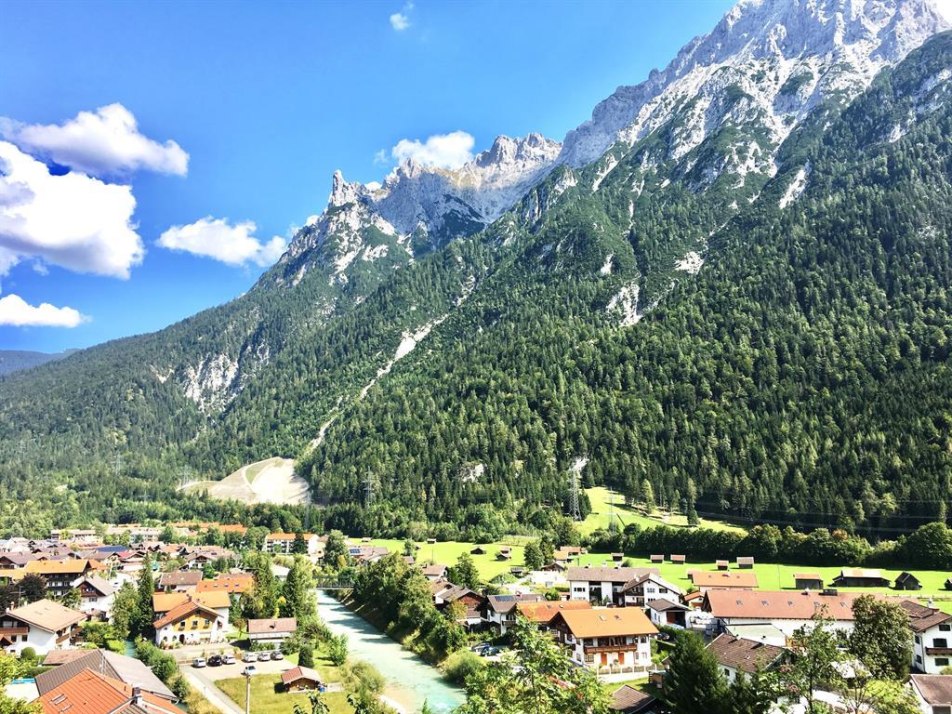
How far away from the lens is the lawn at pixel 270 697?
55312 mm

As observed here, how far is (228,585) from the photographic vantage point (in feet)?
318

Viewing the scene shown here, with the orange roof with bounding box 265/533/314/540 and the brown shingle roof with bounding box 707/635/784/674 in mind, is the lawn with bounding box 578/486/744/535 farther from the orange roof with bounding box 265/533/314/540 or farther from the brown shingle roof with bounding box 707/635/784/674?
the brown shingle roof with bounding box 707/635/784/674

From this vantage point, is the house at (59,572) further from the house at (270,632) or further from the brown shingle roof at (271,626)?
the house at (270,632)

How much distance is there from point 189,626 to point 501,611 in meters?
38.1

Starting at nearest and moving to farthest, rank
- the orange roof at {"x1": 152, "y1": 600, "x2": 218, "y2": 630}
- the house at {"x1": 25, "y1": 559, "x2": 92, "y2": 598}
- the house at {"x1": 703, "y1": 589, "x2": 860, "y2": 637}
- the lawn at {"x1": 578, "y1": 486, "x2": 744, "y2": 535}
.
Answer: the house at {"x1": 703, "y1": 589, "x2": 860, "y2": 637}
the orange roof at {"x1": 152, "y1": 600, "x2": 218, "y2": 630}
the house at {"x1": 25, "y1": 559, "x2": 92, "y2": 598}
the lawn at {"x1": 578, "y1": 486, "x2": 744, "y2": 535}

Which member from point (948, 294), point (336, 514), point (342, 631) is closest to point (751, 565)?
point (342, 631)

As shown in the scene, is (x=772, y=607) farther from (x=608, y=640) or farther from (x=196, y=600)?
(x=196, y=600)

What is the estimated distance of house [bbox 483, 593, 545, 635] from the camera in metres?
76.6

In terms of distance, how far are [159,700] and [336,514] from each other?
136364 millimetres

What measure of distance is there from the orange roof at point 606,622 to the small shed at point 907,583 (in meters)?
38.3

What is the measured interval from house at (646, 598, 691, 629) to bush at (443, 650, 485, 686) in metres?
20.8

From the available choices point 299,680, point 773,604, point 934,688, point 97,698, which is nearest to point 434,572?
point 299,680

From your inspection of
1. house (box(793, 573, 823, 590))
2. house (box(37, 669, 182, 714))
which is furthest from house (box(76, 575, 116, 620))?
house (box(793, 573, 823, 590))

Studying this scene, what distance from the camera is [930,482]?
118812 millimetres
